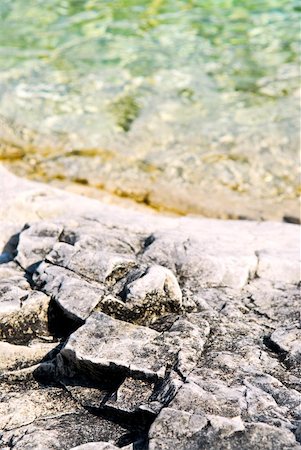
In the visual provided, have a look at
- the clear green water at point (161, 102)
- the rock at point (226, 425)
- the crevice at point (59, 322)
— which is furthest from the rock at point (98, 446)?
the clear green water at point (161, 102)

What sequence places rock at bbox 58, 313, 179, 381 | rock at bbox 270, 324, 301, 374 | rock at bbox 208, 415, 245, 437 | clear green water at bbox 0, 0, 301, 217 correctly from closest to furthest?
rock at bbox 208, 415, 245, 437 → rock at bbox 58, 313, 179, 381 → rock at bbox 270, 324, 301, 374 → clear green water at bbox 0, 0, 301, 217

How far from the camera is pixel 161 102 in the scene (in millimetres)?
7109

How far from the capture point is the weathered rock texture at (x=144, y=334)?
230 centimetres

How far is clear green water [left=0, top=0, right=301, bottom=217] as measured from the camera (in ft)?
20.1

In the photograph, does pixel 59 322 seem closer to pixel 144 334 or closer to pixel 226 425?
pixel 144 334

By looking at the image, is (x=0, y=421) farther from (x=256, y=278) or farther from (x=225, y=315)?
(x=256, y=278)

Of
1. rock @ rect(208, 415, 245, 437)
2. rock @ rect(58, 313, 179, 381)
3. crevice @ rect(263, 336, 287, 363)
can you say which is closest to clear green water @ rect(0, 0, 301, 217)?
crevice @ rect(263, 336, 287, 363)

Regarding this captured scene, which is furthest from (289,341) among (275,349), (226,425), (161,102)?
(161,102)

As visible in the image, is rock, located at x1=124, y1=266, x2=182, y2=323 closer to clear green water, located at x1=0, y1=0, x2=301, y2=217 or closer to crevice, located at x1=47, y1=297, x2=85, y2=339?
crevice, located at x1=47, y1=297, x2=85, y2=339

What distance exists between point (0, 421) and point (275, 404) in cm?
101

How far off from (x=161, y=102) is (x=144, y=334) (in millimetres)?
4708

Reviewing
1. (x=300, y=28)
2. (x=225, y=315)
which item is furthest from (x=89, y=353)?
(x=300, y=28)

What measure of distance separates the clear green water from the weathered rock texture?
2.26 m

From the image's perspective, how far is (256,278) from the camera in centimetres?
336
